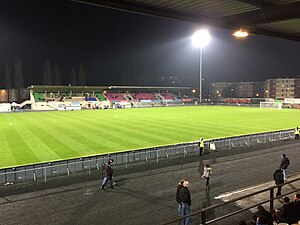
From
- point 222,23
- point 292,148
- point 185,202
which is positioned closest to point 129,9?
point 222,23

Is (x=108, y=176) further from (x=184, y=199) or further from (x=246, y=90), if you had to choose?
(x=246, y=90)

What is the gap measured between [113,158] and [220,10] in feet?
43.8

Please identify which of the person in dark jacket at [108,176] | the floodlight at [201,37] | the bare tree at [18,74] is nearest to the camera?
the person in dark jacket at [108,176]

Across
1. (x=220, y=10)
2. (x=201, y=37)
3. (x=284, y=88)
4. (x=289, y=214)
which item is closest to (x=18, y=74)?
(x=201, y=37)

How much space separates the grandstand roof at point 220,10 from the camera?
525cm

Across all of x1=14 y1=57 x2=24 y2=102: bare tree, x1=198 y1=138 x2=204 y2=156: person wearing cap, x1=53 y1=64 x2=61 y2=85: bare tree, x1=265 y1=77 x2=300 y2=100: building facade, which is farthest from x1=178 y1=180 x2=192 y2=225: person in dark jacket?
x1=265 y1=77 x2=300 y2=100: building facade

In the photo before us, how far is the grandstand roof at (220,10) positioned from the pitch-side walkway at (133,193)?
6431 mm

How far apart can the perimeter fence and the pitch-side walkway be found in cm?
65

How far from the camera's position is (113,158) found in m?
17.8

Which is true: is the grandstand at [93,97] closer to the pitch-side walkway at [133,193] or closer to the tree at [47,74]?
the tree at [47,74]

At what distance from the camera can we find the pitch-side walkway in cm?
1036

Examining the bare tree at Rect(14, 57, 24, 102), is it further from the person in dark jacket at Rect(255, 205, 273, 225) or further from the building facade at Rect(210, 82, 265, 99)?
the building facade at Rect(210, 82, 265, 99)

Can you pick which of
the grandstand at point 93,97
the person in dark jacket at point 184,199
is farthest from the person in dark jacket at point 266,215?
the grandstand at point 93,97

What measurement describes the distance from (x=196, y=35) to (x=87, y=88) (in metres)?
36.6
